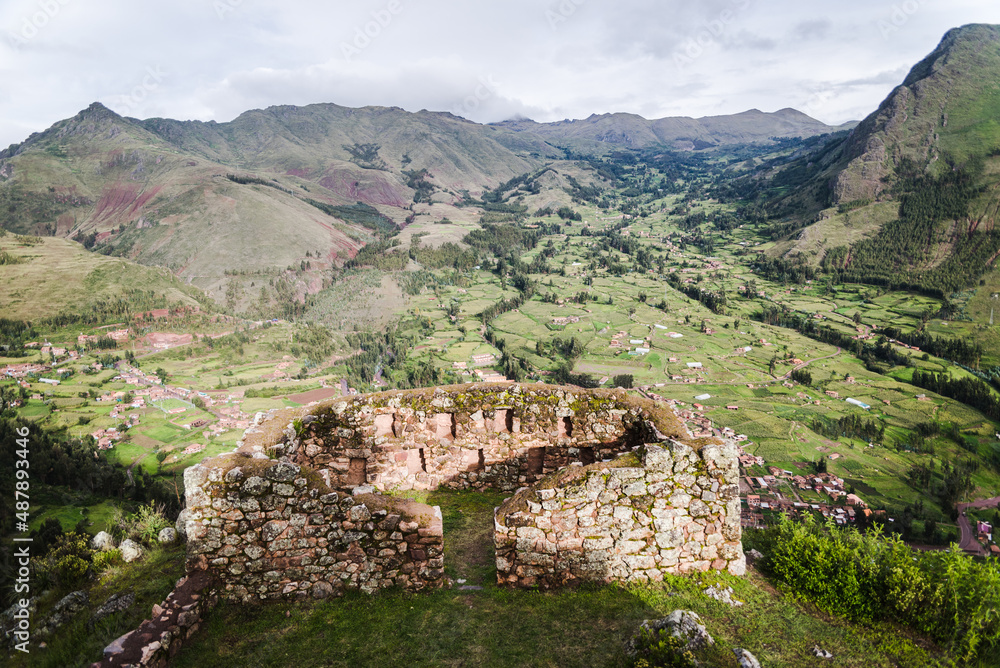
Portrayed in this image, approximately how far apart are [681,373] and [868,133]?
168463 millimetres

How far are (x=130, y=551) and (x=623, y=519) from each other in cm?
1193

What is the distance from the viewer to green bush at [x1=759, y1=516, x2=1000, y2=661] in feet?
22.7

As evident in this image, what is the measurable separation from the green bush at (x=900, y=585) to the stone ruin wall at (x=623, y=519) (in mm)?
1836

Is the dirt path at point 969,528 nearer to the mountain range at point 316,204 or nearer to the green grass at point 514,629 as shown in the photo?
the green grass at point 514,629

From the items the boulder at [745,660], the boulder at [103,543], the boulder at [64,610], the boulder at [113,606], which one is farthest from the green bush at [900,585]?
the boulder at [103,543]

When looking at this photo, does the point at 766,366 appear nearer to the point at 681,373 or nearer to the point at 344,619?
the point at 681,373

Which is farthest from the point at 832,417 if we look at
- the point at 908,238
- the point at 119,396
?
the point at 908,238

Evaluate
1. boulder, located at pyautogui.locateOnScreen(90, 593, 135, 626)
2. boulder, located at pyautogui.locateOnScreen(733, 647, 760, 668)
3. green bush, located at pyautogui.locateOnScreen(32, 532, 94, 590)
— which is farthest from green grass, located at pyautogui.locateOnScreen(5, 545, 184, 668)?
boulder, located at pyautogui.locateOnScreen(733, 647, 760, 668)

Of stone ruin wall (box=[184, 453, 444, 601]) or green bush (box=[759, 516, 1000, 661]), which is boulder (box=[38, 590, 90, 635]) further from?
green bush (box=[759, 516, 1000, 661])

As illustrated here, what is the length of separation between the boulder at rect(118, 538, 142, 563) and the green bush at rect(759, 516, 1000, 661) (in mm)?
14898

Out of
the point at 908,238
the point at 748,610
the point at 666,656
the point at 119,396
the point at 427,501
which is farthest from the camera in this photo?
the point at 908,238

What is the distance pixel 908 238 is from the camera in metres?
122

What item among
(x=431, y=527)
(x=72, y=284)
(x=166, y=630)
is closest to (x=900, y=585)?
(x=431, y=527)

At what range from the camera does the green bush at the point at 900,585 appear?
6.91 metres
